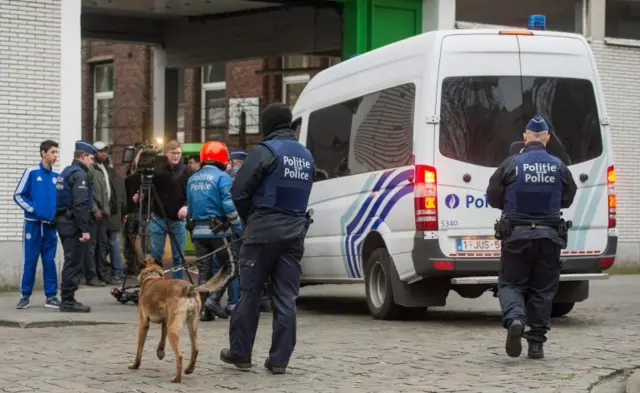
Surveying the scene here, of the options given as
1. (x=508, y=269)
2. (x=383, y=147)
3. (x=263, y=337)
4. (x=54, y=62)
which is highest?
(x=54, y=62)

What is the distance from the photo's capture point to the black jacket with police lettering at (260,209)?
9.40 metres

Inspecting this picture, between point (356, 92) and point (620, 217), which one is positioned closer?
point (356, 92)

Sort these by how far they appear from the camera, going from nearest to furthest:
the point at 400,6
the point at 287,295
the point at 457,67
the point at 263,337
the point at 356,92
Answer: the point at 287,295, the point at 263,337, the point at 457,67, the point at 356,92, the point at 400,6

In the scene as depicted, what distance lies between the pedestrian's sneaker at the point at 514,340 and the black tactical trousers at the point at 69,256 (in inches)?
224

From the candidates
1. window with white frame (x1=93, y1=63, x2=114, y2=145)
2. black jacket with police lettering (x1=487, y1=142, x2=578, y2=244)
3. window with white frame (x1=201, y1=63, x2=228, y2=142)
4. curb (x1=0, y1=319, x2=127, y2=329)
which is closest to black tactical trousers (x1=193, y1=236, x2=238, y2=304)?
curb (x1=0, y1=319, x2=127, y2=329)

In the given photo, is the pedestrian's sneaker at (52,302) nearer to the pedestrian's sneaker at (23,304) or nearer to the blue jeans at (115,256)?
the pedestrian's sneaker at (23,304)

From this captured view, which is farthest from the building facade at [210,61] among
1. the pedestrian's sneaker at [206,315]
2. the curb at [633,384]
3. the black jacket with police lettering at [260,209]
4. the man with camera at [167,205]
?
the curb at [633,384]

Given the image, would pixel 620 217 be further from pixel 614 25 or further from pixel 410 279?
pixel 410 279

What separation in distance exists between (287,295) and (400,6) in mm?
12431

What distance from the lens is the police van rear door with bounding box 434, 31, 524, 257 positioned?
1245cm

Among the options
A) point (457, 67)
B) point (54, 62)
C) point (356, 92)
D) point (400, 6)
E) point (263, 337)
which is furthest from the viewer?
point (400, 6)

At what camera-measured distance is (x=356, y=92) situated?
14.1 meters

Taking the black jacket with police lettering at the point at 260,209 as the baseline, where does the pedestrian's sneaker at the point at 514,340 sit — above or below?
below

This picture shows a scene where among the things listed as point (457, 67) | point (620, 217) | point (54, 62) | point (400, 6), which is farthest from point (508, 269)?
point (620, 217)
